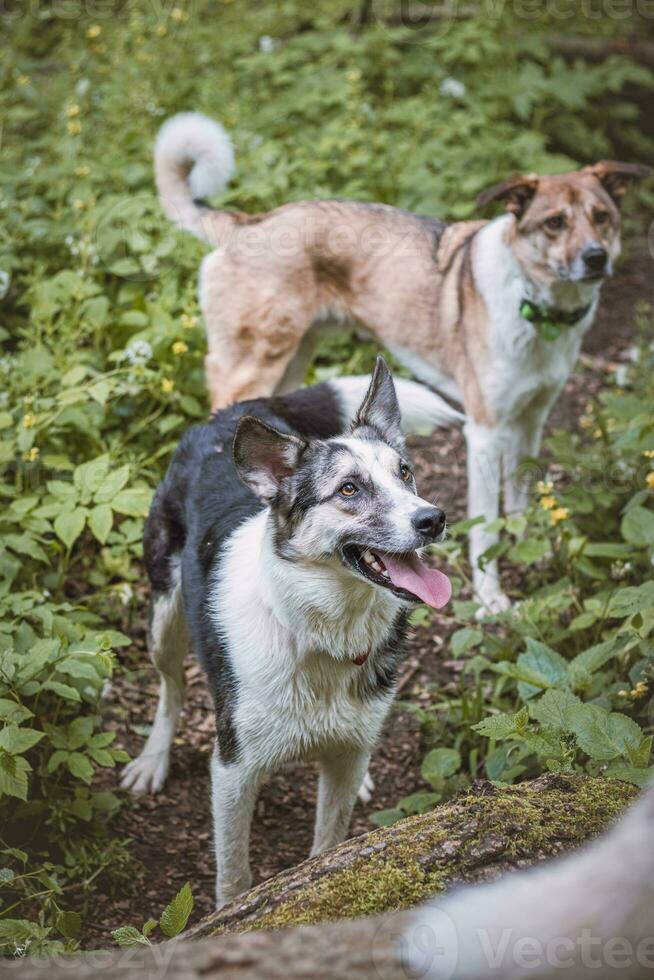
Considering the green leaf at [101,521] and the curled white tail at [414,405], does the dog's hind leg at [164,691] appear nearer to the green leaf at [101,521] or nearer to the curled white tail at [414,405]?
the green leaf at [101,521]

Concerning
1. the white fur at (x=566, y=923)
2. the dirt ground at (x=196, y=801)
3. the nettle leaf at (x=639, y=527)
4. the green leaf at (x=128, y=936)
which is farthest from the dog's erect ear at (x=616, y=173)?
the white fur at (x=566, y=923)

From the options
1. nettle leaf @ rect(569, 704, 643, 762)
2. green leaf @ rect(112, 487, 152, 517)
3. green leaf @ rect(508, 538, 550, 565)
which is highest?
nettle leaf @ rect(569, 704, 643, 762)

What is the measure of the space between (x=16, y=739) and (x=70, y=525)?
1060mm

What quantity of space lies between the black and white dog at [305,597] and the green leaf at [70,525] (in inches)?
19.9

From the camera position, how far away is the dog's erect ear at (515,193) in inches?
176

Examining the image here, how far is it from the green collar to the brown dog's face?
0.12 m

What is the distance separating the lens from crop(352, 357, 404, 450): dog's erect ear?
2975 mm

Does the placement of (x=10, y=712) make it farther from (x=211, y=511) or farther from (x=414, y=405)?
(x=414, y=405)

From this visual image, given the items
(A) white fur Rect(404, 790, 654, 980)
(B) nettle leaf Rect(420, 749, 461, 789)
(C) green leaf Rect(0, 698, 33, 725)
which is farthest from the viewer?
(B) nettle leaf Rect(420, 749, 461, 789)

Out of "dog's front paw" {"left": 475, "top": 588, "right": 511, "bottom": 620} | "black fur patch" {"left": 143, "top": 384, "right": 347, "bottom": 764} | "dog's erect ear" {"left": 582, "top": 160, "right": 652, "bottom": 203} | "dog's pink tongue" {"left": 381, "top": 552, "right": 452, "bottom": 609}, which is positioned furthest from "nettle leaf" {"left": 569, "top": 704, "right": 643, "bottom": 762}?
"dog's erect ear" {"left": 582, "top": 160, "right": 652, "bottom": 203}

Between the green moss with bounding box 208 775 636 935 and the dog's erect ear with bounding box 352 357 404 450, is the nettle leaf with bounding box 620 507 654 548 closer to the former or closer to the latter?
the dog's erect ear with bounding box 352 357 404 450

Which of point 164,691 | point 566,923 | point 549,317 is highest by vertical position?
point 566,923

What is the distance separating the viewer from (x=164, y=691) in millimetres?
3586

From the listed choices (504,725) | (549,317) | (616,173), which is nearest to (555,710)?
(504,725)
